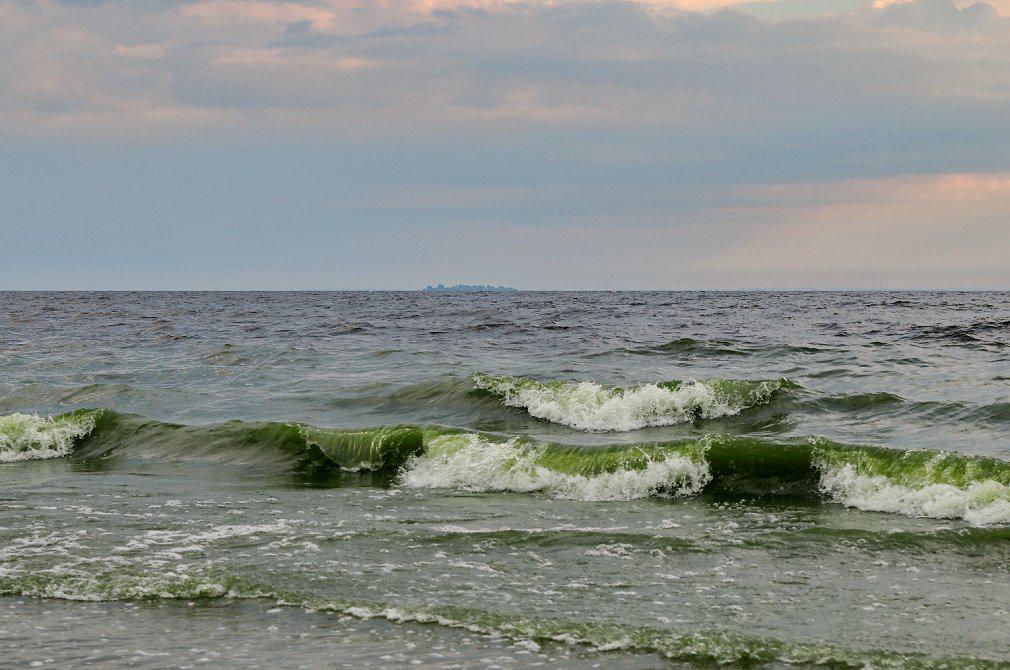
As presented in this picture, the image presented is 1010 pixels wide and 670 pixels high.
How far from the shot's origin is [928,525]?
9.11 meters

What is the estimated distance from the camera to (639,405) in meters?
16.6

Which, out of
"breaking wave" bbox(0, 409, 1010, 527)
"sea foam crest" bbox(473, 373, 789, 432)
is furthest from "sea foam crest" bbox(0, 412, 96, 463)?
"sea foam crest" bbox(473, 373, 789, 432)

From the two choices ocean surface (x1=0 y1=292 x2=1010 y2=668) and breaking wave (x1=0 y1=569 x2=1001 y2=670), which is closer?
breaking wave (x1=0 y1=569 x2=1001 y2=670)

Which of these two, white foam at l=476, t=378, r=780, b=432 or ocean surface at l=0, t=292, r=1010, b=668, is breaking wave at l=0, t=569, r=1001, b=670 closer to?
ocean surface at l=0, t=292, r=1010, b=668

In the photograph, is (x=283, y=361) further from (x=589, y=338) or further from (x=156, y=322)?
(x=156, y=322)

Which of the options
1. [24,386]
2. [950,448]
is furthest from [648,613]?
[24,386]

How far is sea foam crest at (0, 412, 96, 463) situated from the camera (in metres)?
15.3

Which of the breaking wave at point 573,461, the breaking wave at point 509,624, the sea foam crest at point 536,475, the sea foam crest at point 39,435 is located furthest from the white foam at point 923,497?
the sea foam crest at point 39,435

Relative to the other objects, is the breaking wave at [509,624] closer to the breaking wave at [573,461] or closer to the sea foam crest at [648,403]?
the breaking wave at [573,461]

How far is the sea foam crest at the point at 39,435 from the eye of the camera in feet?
50.3

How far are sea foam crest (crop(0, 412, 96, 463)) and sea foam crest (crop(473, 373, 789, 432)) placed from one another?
8.22 m

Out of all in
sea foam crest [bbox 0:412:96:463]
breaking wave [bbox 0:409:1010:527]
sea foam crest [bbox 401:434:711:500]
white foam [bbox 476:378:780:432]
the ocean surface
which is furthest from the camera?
white foam [bbox 476:378:780:432]

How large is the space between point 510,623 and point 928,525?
4996mm

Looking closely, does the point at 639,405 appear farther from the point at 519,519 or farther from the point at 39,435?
the point at 39,435
